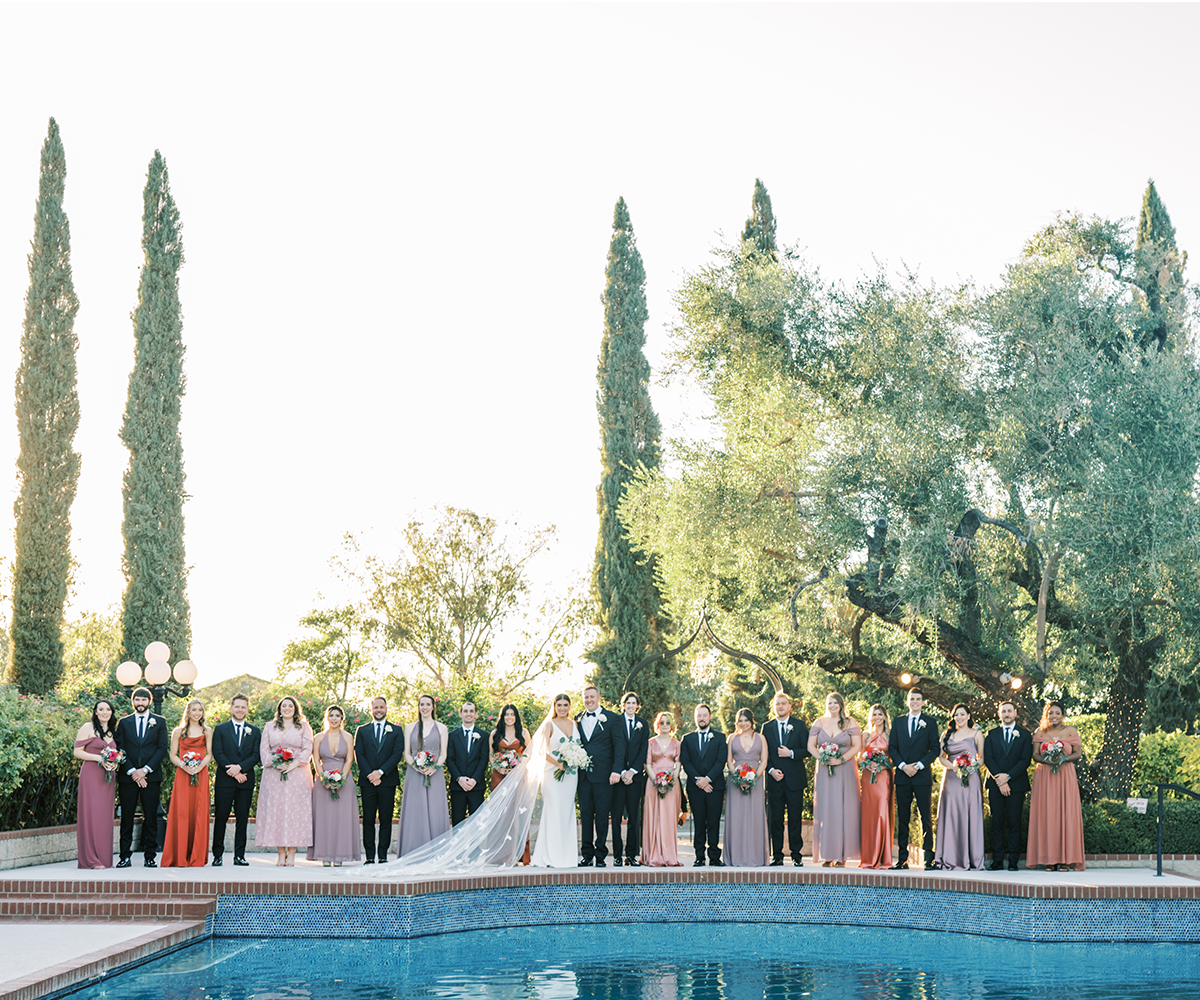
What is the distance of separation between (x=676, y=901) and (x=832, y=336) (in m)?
8.63

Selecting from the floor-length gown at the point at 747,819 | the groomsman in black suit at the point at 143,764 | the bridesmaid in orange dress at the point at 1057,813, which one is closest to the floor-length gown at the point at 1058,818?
the bridesmaid in orange dress at the point at 1057,813

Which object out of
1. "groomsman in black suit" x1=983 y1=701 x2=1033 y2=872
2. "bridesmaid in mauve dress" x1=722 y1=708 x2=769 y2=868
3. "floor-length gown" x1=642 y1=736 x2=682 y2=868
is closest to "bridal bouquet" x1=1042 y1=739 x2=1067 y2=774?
"groomsman in black suit" x1=983 y1=701 x2=1033 y2=872

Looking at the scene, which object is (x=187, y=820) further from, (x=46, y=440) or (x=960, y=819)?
(x=46, y=440)

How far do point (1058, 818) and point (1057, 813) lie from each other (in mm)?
47

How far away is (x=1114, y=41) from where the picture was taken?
1205 centimetres

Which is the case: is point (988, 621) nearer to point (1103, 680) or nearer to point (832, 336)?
point (1103, 680)

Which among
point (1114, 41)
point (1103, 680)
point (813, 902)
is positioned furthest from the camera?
point (1103, 680)

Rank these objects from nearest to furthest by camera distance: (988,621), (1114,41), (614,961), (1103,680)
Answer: (614,961) < (1114,41) < (988,621) < (1103,680)

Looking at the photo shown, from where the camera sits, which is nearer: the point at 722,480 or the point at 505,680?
the point at 722,480

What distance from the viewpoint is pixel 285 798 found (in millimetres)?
11797

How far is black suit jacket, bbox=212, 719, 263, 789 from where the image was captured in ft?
38.5

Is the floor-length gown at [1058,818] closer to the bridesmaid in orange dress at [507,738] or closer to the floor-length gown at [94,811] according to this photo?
the bridesmaid in orange dress at [507,738]

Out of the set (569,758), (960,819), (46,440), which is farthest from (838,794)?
(46,440)

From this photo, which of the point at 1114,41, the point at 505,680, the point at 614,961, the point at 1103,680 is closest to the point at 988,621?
the point at 1103,680
